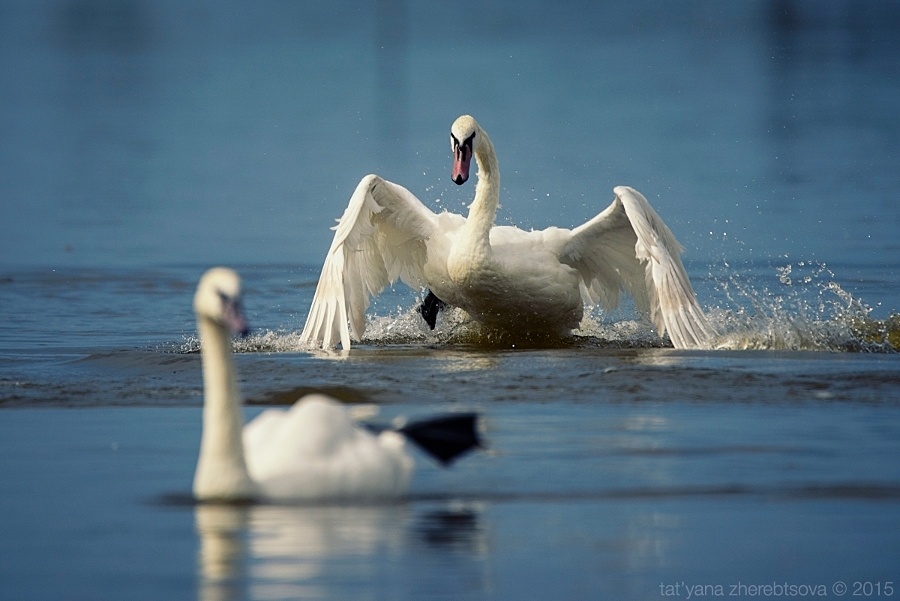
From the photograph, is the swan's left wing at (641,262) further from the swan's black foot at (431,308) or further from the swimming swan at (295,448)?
the swimming swan at (295,448)

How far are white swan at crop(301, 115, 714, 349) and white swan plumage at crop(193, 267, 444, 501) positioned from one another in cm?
558

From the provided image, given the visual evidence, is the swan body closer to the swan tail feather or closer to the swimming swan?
the swimming swan

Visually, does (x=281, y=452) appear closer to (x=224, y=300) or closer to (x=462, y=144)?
(x=224, y=300)

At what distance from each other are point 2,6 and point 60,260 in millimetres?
43266

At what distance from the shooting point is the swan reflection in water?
601cm

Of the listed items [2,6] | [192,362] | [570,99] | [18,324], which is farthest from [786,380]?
[2,6]

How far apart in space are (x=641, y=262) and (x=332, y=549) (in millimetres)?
7008

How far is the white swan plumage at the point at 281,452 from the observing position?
685 cm

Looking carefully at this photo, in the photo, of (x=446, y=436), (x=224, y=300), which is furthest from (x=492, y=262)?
(x=224, y=300)

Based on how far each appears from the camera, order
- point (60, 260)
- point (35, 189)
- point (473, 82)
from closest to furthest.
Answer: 1. point (60, 260)
2. point (35, 189)
3. point (473, 82)

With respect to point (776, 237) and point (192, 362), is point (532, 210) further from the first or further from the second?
point (192, 362)

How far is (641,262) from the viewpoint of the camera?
13148mm

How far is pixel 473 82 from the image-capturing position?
3909 cm

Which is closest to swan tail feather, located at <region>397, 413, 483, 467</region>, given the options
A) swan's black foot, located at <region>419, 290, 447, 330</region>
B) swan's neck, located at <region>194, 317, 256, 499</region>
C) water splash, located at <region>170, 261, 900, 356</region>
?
swan's neck, located at <region>194, 317, 256, 499</region>
